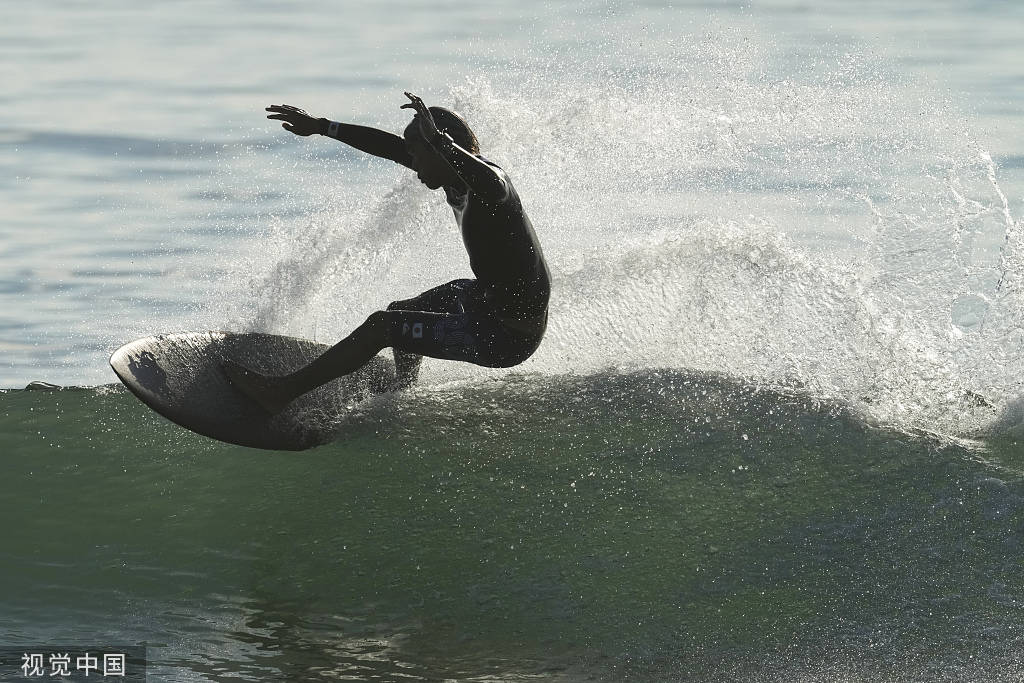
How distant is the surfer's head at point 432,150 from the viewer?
22.5 feet

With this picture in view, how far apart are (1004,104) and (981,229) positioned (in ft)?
22.7

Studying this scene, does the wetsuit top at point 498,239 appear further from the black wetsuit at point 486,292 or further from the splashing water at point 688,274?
the splashing water at point 688,274

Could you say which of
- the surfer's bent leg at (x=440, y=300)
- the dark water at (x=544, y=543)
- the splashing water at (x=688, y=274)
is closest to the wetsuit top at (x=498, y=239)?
the surfer's bent leg at (x=440, y=300)

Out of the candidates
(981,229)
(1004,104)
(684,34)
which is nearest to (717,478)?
(981,229)

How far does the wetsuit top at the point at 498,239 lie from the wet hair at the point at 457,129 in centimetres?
17

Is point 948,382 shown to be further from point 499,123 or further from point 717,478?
point 499,123

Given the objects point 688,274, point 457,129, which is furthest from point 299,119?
point 688,274

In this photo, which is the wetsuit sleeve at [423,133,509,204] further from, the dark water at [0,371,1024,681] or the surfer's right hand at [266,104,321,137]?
the dark water at [0,371,1024,681]

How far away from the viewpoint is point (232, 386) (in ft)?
25.5

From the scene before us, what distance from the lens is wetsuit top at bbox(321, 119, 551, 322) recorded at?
6.72 meters

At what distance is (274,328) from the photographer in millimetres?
9234

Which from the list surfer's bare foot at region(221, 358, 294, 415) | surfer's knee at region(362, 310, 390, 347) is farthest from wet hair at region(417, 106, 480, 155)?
surfer's bare foot at region(221, 358, 294, 415)

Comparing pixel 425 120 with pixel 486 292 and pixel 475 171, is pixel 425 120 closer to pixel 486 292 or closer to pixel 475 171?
pixel 475 171

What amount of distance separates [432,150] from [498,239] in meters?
0.57
